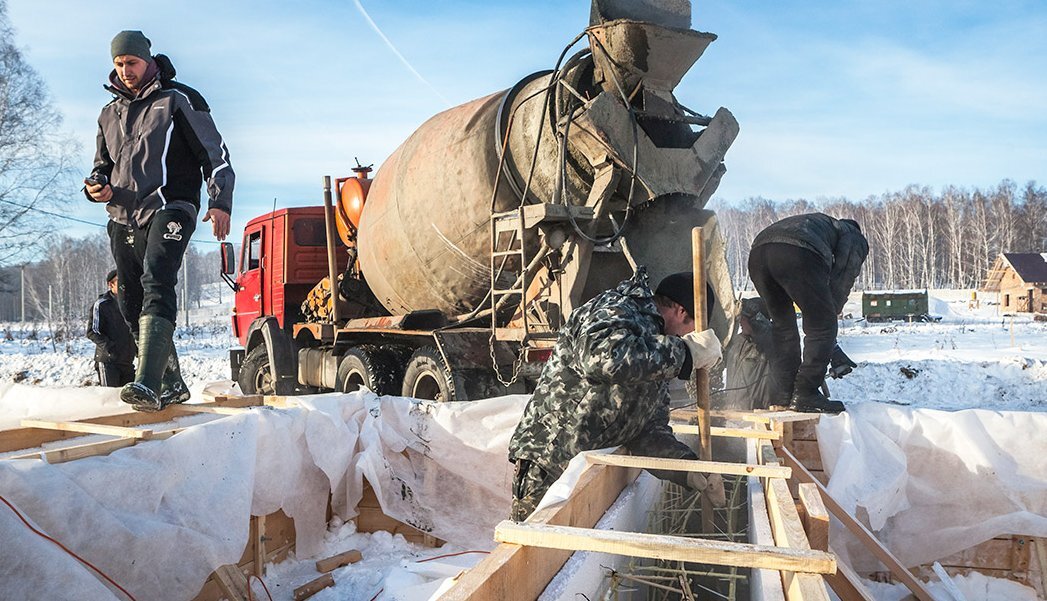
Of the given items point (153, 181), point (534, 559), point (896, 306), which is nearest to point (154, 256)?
point (153, 181)

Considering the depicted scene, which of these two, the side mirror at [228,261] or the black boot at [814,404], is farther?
the side mirror at [228,261]

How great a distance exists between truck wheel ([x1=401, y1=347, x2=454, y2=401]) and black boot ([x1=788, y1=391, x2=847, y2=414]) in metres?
2.72

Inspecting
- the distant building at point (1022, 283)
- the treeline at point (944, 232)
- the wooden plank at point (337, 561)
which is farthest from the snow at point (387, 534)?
the treeline at point (944, 232)

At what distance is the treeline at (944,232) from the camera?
4959 cm

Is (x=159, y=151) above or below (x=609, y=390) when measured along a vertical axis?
above

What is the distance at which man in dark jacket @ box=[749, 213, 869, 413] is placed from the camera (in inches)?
185

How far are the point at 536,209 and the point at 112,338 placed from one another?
179 inches

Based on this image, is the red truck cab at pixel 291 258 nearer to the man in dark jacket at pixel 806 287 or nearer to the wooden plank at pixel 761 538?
the man in dark jacket at pixel 806 287

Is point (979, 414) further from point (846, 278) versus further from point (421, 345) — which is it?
point (421, 345)

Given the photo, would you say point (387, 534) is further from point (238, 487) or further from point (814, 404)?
point (814, 404)

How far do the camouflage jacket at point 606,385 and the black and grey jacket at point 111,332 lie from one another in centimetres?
534

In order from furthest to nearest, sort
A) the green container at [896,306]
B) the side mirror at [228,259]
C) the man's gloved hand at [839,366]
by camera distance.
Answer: the green container at [896,306]
the side mirror at [228,259]
the man's gloved hand at [839,366]

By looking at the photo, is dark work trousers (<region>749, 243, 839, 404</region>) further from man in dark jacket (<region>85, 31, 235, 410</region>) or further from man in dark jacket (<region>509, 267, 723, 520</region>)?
man in dark jacket (<region>85, 31, 235, 410</region>)

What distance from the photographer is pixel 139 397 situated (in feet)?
11.4
